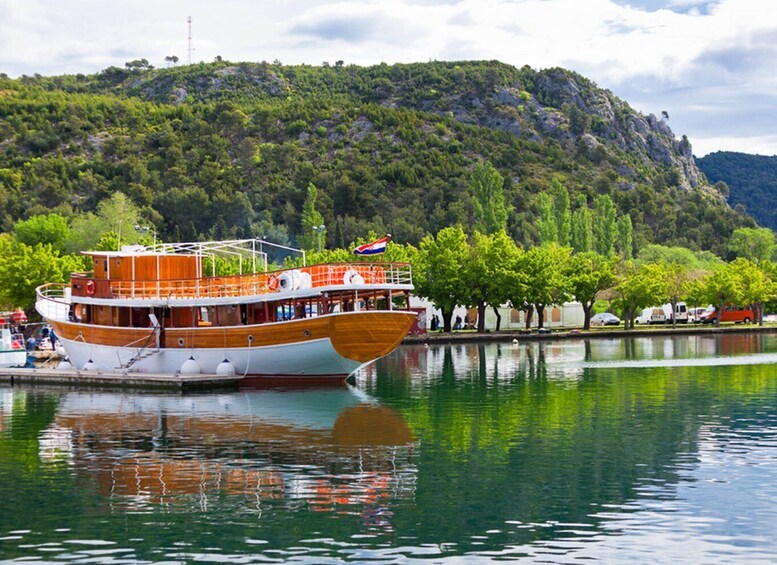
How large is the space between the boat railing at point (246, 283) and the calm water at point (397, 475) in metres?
5.83

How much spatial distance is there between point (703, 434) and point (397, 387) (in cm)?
2204

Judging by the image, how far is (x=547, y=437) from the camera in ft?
117

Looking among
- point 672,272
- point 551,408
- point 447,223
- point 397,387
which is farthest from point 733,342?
point 447,223

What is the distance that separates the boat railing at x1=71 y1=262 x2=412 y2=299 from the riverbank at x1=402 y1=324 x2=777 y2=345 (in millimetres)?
40312

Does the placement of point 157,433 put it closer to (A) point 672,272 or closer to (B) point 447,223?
(A) point 672,272

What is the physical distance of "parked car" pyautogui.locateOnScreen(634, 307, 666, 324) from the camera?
404 feet

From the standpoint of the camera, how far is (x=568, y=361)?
228 ft

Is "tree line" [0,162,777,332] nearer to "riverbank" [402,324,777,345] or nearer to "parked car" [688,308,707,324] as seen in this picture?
"riverbank" [402,324,777,345]

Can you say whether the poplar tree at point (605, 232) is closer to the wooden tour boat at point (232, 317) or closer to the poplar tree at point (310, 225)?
the poplar tree at point (310, 225)

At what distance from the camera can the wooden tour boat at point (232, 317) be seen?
53562 mm

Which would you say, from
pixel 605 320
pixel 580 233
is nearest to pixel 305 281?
pixel 605 320

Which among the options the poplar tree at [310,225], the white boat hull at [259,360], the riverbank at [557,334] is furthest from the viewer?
the poplar tree at [310,225]

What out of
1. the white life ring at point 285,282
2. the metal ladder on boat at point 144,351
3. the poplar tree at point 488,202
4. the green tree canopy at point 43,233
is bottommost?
the metal ladder on boat at point 144,351

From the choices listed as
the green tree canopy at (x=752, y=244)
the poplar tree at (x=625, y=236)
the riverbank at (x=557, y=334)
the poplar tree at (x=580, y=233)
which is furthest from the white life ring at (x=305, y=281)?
the green tree canopy at (x=752, y=244)
